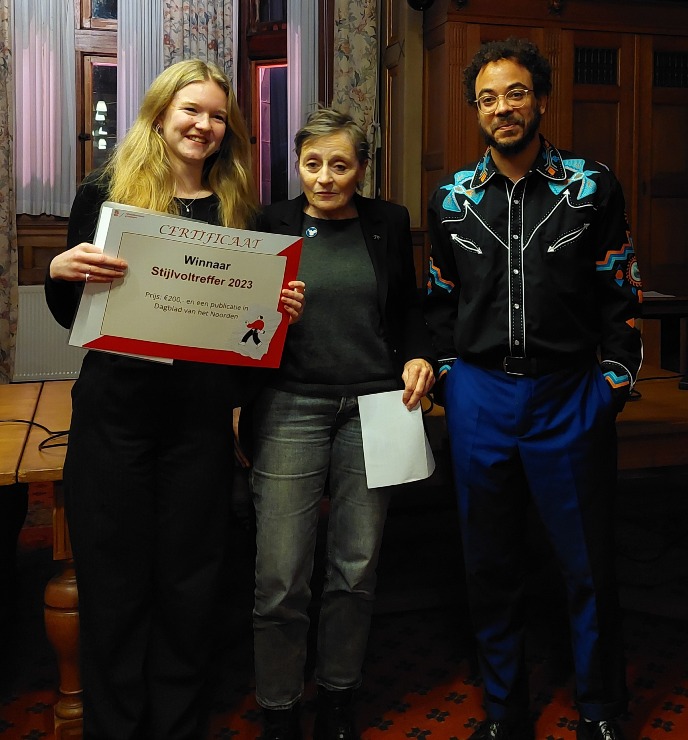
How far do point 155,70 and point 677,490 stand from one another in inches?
150

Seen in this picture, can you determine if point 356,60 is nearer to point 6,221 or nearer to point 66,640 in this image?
point 6,221

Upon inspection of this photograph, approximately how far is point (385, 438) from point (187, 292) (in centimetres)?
50

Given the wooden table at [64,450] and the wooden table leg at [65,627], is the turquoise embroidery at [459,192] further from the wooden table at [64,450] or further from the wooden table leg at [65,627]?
the wooden table leg at [65,627]

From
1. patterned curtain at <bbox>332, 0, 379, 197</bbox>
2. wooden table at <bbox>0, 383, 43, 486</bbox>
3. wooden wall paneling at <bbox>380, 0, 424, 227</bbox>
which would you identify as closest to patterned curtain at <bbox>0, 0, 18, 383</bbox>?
patterned curtain at <bbox>332, 0, 379, 197</bbox>

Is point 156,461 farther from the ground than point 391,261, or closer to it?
closer to it

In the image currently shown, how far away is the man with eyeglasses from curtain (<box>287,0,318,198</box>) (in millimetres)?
3704

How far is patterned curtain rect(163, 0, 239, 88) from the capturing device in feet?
17.0

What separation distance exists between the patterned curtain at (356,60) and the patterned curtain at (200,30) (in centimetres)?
65

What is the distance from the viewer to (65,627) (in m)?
1.86

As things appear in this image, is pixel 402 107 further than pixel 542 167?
Yes

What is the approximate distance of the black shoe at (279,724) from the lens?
1842mm

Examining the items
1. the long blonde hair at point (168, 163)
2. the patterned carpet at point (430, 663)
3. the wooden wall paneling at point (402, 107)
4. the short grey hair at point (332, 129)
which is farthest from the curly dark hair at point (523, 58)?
the wooden wall paneling at point (402, 107)

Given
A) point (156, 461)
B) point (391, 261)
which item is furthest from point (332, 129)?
point (156, 461)

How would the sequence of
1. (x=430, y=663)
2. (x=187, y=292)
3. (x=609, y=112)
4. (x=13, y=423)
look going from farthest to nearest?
(x=609, y=112)
(x=430, y=663)
(x=13, y=423)
(x=187, y=292)
